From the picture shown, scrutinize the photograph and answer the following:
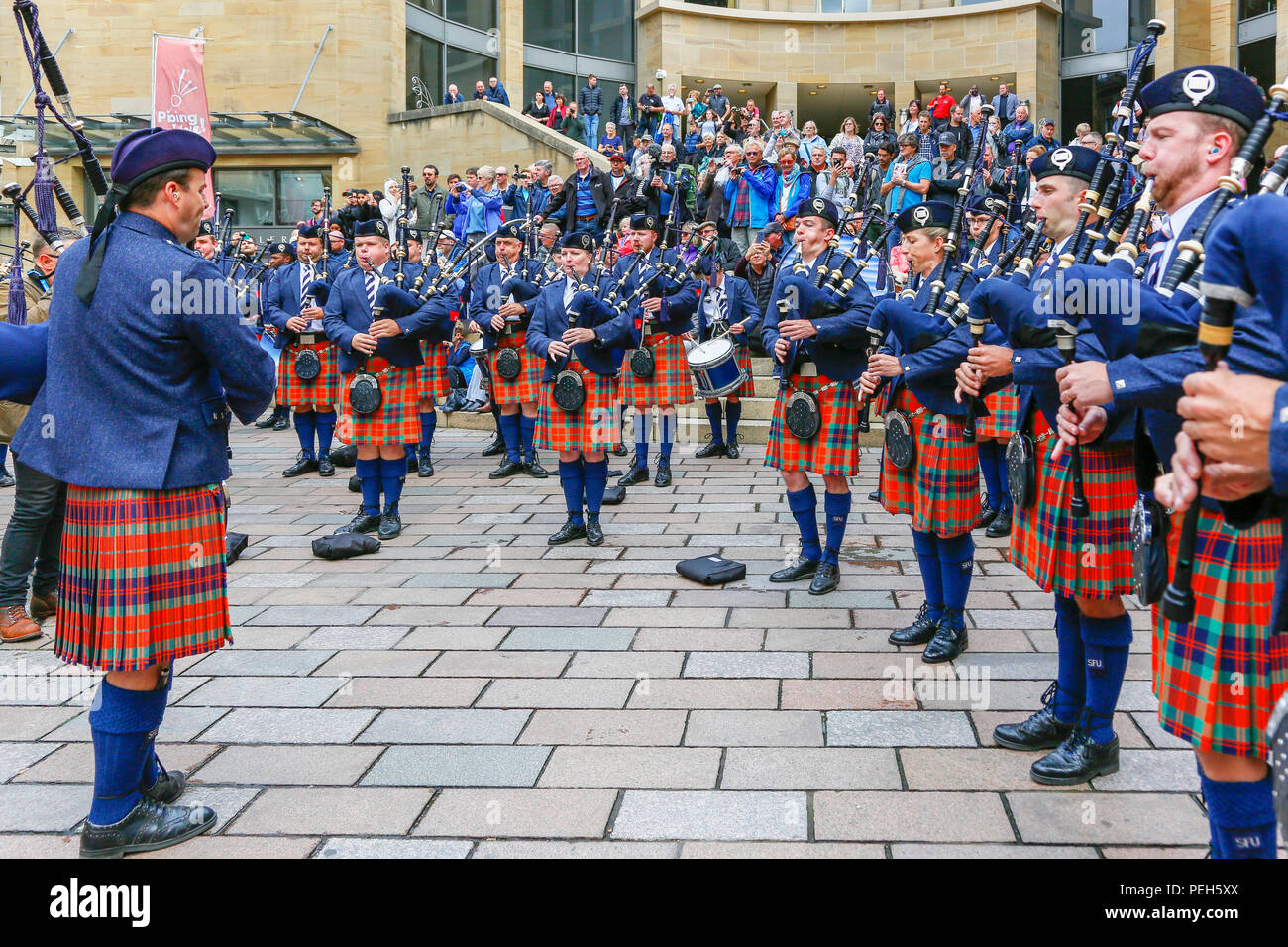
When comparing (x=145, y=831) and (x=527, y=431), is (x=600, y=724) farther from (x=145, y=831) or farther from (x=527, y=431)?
(x=527, y=431)

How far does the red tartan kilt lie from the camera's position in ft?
27.2

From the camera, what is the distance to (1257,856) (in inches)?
76.9

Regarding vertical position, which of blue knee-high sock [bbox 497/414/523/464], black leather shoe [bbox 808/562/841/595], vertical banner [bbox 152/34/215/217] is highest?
vertical banner [bbox 152/34/215/217]

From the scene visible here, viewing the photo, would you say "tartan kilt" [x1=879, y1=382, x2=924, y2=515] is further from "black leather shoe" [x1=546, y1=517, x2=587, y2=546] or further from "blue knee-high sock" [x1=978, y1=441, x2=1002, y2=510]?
"black leather shoe" [x1=546, y1=517, x2=587, y2=546]

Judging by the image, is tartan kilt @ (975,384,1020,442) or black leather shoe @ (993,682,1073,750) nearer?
black leather shoe @ (993,682,1073,750)

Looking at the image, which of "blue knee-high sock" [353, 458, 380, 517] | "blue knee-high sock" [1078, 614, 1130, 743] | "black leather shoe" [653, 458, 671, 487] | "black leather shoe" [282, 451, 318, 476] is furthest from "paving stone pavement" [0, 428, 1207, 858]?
"black leather shoe" [282, 451, 318, 476]

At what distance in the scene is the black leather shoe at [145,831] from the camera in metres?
2.61

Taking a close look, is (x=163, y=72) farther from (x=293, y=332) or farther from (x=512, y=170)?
(x=512, y=170)

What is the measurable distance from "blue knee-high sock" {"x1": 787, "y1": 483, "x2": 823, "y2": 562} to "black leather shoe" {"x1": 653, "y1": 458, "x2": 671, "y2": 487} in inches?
110

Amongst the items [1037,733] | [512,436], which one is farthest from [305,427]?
[1037,733]

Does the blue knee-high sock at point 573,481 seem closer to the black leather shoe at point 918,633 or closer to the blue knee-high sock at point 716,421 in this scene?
the black leather shoe at point 918,633

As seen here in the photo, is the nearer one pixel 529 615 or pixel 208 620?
pixel 208 620

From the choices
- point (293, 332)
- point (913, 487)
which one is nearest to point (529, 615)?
point (913, 487)

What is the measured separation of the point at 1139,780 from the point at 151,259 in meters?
3.00
